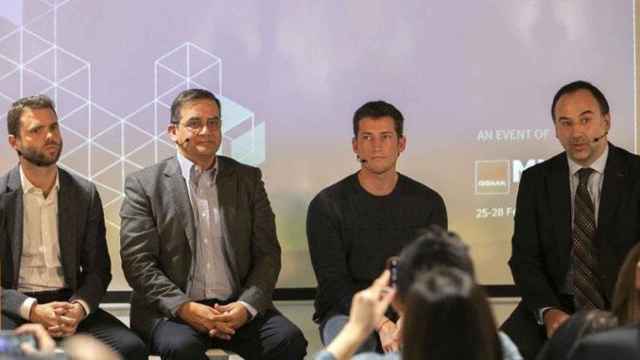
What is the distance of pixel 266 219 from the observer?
4.59 metres

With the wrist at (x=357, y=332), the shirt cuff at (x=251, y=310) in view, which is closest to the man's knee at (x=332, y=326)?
the shirt cuff at (x=251, y=310)

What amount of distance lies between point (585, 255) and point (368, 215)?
1.00 m

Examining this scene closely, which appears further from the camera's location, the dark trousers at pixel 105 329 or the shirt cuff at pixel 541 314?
the shirt cuff at pixel 541 314

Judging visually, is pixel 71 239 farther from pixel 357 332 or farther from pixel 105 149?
pixel 357 332

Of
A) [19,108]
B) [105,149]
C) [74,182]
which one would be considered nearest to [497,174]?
[105,149]

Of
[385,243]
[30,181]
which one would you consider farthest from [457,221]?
[30,181]

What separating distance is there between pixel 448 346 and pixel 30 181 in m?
2.82

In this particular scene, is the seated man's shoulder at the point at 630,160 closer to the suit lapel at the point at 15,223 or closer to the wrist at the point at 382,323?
the wrist at the point at 382,323

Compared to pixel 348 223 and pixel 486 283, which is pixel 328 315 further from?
pixel 486 283

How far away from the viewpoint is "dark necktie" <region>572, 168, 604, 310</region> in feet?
14.2

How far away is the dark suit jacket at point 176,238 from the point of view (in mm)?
4359

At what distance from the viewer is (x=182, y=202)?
446 cm

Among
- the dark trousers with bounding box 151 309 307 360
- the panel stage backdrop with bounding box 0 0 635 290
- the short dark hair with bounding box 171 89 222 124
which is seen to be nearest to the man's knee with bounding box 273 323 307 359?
the dark trousers with bounding box 151 309 307 360

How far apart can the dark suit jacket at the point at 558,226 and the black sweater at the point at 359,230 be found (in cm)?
42
